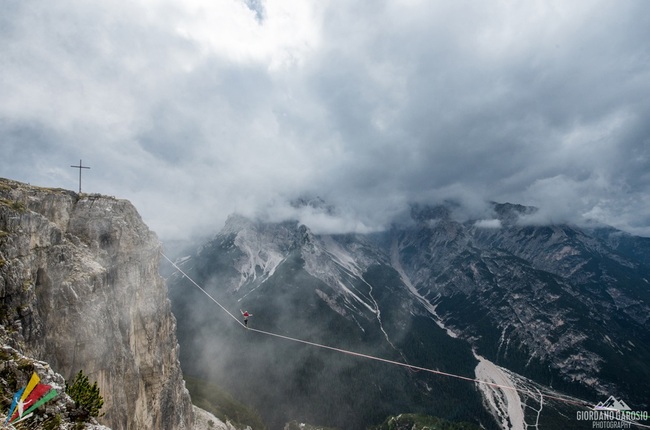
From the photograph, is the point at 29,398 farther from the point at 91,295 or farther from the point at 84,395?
the point at 91,295

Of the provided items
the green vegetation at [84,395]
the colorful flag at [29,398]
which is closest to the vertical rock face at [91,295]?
the green vegetation at [84,395]

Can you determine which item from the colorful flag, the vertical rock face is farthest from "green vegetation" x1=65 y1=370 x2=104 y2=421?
the colorful flag

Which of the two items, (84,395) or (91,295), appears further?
(91,295)

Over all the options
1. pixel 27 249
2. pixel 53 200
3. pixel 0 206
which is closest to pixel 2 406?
pixel 27 249

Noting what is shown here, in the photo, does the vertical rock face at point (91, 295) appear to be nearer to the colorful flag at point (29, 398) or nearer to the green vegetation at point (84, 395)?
the green vegetation at point (84, 395)

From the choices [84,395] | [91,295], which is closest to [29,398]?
[84,395]

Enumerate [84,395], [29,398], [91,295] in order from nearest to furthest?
[29,398] < [84,395] < [91,295]

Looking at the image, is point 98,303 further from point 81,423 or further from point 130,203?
point 81,423

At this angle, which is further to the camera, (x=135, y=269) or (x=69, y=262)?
(x=135, y=269)
